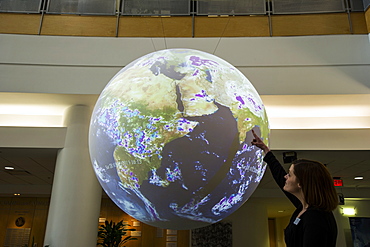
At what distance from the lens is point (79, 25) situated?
5.45 m

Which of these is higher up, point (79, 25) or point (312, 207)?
point (79, 25)

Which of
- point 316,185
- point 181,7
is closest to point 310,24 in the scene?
point 181,7

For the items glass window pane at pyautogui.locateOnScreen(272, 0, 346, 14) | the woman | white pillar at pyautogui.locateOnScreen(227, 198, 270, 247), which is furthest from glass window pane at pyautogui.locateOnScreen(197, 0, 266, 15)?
white pillar at pyautogui.locateOnScreen(227, 198, 270, 247)

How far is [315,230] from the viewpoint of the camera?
1396 millimetres

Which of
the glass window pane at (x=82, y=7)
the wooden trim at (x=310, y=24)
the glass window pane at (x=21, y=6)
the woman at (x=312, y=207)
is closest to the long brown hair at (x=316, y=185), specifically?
the woman at (x=312, y=207)

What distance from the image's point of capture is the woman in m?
1.40

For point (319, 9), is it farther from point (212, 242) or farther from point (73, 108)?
point (212, 242)

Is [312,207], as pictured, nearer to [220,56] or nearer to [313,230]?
[313,230]

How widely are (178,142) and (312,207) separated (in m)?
0.72

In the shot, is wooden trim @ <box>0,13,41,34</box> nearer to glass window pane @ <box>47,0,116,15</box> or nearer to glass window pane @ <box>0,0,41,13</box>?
glass window pane @ <box>0,0,41,13</box>

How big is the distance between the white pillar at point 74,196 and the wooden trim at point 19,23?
5.61 feet

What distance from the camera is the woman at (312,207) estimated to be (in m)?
1.40

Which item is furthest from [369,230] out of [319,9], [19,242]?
[19,242]

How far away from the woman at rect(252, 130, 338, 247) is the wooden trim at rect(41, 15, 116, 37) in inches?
182
